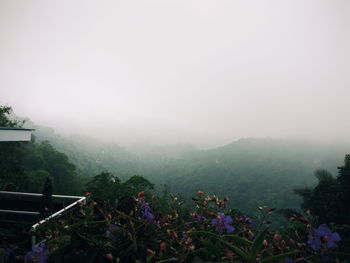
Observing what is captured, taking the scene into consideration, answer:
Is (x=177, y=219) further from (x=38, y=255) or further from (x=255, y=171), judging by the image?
(x=255, y=171)

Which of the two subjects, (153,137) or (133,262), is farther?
(153,137)

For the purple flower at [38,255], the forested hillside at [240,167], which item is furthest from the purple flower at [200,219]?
the forested hillside at [240,167]

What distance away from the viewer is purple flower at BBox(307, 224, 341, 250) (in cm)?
72

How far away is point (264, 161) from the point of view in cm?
7356

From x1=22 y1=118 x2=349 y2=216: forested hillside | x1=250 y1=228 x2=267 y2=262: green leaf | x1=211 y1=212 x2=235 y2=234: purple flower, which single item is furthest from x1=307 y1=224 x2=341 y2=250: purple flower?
x1=22 y1=118 x2=349 y2=216: forested hillside

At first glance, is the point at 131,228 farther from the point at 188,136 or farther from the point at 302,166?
the point at 188,136

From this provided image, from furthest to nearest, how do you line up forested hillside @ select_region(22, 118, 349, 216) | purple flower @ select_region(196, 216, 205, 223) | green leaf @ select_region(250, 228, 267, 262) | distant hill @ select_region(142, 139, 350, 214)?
1. forested hillside @ select_region(22, 118, 349, 216)
2. distant hill @ select_region(142, 139, 350, 214)
3. purple flower @ select_region(196, 216, 205, 223)
4. green leaf @ select_region(250, 228, 267, 262)

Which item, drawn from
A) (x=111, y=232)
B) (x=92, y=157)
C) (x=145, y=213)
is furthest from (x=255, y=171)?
(x=111, y=232)

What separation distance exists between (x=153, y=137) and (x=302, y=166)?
92.2 m

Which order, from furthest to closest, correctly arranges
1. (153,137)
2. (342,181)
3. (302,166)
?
(153,137) → (302,166) → (342,181)

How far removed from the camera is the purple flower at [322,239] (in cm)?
72

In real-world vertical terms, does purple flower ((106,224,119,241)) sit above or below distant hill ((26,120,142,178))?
above

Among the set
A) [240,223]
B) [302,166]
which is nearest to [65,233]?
[240,223]

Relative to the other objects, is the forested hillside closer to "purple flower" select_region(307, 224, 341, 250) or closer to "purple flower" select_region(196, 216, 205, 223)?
"purple flower" select_region(196, 216, 205, 223)
